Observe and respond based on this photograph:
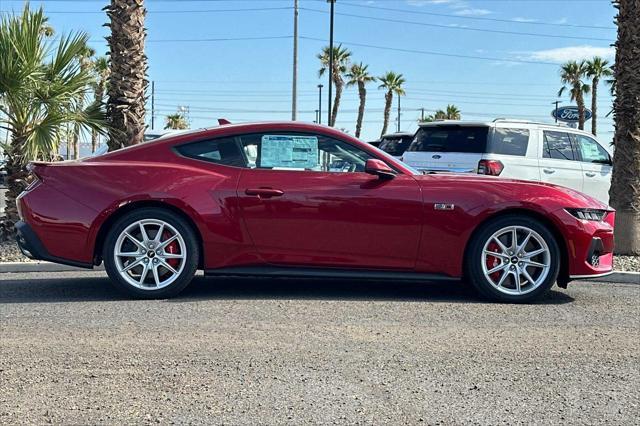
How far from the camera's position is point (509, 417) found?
3.31 m

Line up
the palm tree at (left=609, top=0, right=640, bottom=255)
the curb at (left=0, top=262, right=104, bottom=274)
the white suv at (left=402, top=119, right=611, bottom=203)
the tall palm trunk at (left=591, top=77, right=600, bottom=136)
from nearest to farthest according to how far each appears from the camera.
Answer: the curb at (left=0, top=262, right=104, bottom=274), the palm tree at (left=609, top=0, right=640, bottom=255), the white suv at (left=402, top=119, right=611, bottom=203), the tall palm trunk at (left=591, top=77, right=600, bottom=136)

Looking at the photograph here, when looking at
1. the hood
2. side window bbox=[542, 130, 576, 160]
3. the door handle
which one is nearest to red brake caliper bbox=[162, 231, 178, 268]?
the door handle

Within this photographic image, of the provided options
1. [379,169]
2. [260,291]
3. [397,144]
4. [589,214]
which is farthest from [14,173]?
[397,144]

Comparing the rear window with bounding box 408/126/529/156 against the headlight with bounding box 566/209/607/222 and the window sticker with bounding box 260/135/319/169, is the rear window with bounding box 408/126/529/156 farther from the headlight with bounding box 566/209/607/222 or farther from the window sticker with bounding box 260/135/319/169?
the window sticker with bounding box 260/135/319/169

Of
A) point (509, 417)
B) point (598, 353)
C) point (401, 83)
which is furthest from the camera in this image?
point (401, 83)

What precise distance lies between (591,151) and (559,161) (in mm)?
802

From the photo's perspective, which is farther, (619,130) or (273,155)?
(619,130)

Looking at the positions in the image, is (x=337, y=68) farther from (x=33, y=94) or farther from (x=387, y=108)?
(x=33, y=94)

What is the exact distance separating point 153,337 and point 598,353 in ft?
9.58

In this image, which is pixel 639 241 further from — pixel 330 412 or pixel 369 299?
pixel 330 412

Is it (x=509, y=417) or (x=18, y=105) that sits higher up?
(x=18, y=105)

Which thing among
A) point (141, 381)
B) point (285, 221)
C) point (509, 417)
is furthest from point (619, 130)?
point (141, 381)

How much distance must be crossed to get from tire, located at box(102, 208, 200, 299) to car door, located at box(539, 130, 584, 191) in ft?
23.5

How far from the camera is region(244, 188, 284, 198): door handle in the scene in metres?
5.53
